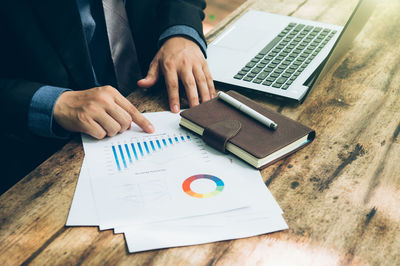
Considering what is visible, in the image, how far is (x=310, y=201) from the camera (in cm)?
72

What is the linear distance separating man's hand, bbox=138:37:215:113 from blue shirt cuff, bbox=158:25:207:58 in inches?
0.7

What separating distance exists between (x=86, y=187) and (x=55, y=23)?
0.51m

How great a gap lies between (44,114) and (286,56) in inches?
25.3

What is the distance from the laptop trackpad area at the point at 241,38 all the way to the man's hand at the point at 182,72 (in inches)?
5.0

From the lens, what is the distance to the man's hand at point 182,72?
3.21 ft

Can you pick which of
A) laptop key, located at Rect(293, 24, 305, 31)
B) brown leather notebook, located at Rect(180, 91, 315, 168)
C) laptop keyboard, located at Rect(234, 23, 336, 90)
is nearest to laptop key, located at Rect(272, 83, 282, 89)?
laptop keyboard, located at Rect(234, 23, 336, 90)

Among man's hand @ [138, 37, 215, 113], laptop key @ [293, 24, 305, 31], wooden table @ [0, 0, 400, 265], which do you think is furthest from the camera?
laptop key @ [293, 24, 305, 31]

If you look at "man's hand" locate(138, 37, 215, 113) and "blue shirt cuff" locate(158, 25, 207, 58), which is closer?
"man's hand" locate(138, 37, 215, 113)

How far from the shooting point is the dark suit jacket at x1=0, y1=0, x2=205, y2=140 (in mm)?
885

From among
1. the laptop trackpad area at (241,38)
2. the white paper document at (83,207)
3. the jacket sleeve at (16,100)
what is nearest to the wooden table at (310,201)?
the white paper document at (83,207)

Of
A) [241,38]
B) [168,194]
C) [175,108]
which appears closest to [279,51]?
[241,38]

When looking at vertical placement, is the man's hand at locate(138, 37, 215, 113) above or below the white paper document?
below

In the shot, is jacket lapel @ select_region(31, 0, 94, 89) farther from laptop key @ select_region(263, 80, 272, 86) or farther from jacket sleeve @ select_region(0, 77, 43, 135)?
laptop key @ select_region(263, 80, 272, 86)

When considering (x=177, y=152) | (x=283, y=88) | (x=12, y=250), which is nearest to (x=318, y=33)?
(x=283, y=88)
